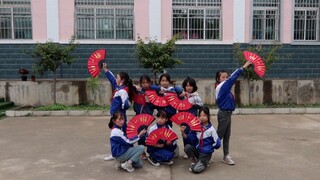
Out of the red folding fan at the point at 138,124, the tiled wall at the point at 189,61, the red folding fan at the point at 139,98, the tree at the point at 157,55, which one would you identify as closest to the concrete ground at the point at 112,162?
the red folding fan at the point at 138,124

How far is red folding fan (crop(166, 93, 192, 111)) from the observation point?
15.6 ft

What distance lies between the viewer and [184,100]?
15.8ft

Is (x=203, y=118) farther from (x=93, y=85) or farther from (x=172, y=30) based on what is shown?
(x=172, y=30)

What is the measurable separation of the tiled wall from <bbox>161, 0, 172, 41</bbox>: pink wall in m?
0.60

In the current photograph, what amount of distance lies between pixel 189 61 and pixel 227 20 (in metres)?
1.92

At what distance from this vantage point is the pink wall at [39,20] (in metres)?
11.1

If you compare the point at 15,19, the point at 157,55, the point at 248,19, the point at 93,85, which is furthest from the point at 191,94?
the point at 15,19

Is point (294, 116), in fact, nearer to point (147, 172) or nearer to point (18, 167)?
point (147, 172)

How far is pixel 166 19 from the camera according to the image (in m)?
11.5

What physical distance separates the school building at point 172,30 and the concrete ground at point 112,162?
379 cm

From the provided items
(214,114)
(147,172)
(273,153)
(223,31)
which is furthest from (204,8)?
(147,172)

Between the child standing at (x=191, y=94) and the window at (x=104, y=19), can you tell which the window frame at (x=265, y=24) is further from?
the child standing at (x=191, y=94)

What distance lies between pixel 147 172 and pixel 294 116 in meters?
5.84

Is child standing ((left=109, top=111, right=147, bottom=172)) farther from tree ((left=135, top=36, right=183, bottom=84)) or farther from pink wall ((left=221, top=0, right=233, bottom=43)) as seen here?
pink wall ((left=221, top=0, right=233, bottom=43))
